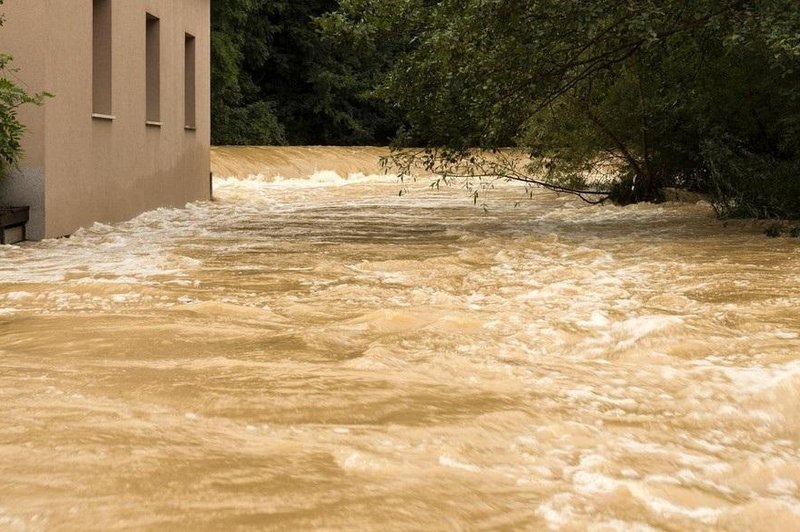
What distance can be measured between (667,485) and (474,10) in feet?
28.3

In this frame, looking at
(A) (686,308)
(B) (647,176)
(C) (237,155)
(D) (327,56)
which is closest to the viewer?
(A) (686,308)

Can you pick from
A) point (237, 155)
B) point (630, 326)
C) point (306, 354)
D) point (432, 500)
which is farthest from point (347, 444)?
point (237, 155)

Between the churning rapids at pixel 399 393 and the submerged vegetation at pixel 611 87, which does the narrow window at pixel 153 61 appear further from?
the churning rapids at pixel 399 393

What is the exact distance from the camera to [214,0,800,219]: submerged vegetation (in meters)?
11.4

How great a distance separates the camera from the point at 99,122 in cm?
1377

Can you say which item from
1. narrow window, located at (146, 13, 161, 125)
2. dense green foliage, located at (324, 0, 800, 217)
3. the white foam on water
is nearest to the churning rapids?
the white foam on water

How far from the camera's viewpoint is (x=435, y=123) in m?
13.4

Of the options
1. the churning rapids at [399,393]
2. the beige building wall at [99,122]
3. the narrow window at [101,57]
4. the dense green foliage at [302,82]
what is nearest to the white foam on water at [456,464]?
the churning rapids at [399,393]

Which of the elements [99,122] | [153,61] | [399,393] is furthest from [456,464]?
[153,61]

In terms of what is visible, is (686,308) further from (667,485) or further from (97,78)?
(97,78)

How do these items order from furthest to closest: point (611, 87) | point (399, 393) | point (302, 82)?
point (302, 82)
point (611, 87)
point (399, 393)

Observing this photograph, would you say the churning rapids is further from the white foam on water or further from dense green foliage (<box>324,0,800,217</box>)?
dense green foliage (<box>324,0,800,217</box>)

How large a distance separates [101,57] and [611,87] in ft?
23.9

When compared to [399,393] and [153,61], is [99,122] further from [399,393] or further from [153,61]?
[399,393]
